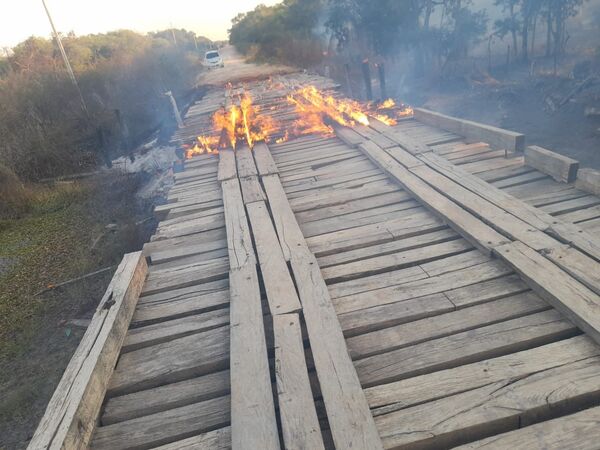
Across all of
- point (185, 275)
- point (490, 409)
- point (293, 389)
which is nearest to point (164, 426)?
point (293, 389)

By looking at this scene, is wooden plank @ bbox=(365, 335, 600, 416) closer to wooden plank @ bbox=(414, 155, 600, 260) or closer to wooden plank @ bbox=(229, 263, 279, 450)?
wooden plank @ bbox=(229, 263, 279, 450)

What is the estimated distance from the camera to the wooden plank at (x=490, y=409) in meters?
1.82

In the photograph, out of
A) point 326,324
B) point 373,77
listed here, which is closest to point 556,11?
point 373,77

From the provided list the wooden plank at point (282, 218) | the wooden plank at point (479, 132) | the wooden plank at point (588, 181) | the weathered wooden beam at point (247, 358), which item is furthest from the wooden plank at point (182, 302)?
the wooden plank at point (479, 132)

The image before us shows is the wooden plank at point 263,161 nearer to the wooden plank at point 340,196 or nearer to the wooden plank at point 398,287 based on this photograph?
the wooden plank at point 340,196

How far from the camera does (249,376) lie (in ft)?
7.15

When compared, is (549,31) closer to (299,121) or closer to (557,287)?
(299,121)

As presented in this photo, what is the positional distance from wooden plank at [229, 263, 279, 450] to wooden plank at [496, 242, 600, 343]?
183 centimetres

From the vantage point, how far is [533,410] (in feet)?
6.08

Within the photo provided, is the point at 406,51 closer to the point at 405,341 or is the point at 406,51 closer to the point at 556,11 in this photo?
the point at 556,11

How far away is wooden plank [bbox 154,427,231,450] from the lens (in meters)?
1.94

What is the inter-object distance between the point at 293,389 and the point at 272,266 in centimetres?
123

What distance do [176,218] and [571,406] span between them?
413 centimetres

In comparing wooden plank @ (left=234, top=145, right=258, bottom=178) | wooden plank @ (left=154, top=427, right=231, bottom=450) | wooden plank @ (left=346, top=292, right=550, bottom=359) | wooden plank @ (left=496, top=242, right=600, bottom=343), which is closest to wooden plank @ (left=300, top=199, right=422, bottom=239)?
wooden plank @ (left=496, top=242, right=600, bottom=343)
